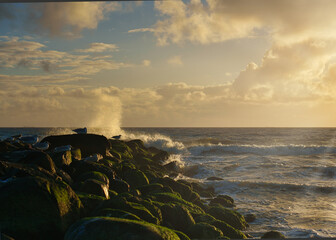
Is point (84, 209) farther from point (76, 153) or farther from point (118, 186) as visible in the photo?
point (76, 153)

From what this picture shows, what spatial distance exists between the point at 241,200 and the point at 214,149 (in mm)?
17876

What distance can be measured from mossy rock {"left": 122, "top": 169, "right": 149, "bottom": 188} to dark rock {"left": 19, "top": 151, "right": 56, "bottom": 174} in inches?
104

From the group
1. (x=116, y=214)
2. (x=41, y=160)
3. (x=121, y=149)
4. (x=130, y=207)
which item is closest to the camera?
(x=116, y=214)

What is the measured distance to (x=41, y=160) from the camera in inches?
252

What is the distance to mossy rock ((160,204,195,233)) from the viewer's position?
20.1 ft

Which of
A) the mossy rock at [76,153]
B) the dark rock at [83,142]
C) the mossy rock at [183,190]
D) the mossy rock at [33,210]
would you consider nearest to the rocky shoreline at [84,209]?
the mossy rock at [33,210]

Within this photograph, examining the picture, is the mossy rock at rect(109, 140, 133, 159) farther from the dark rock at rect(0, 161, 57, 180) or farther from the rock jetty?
the dark rock at rect(0, 161, 57, 180)

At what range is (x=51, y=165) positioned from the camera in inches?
254

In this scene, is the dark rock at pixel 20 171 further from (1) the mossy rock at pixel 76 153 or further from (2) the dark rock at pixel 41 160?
(1) the mossy rock at pixel 76 153

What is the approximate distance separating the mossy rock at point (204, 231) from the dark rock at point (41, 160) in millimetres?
2833

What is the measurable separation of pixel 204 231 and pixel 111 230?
224cm

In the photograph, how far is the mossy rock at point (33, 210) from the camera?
4.63 m

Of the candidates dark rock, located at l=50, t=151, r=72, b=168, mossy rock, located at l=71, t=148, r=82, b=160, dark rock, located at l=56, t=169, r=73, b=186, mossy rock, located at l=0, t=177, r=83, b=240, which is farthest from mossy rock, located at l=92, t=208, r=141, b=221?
mossy rock, located at l=71, t=148, r=82, b=160

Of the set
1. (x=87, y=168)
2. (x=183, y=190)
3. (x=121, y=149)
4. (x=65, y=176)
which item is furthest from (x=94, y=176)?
(x=121, y=149)
